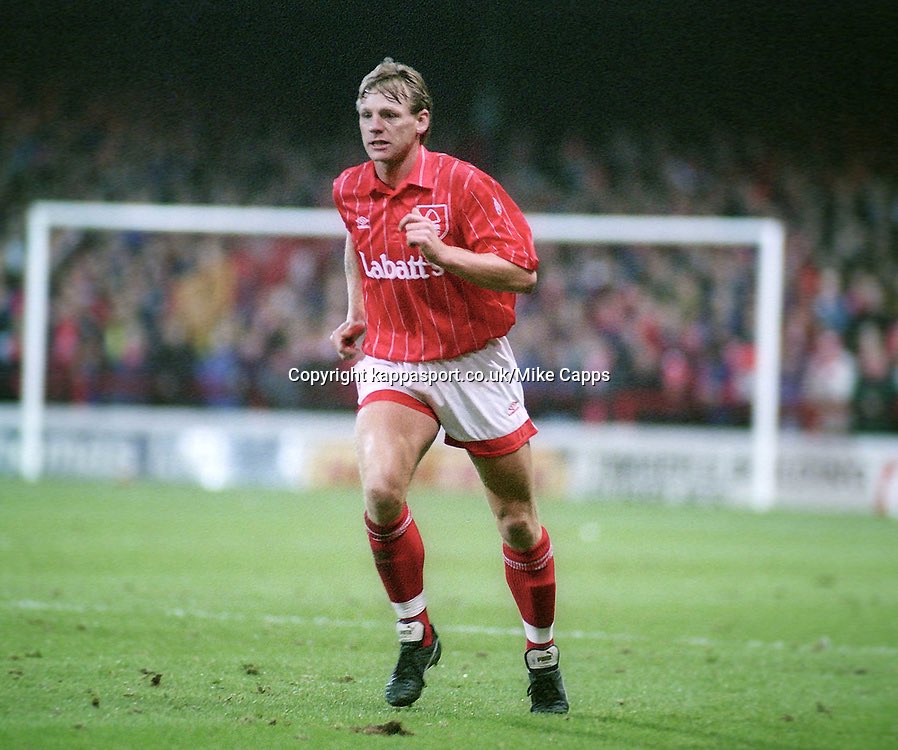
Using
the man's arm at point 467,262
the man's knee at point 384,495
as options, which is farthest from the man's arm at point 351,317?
the man's knee at point 384,495

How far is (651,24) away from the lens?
59.0 feet

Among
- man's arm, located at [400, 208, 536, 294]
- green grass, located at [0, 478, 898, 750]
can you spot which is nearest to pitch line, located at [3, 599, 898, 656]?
green grass, located at [0, 478, 898, 750]

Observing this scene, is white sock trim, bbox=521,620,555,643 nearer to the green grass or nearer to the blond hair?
the green grass

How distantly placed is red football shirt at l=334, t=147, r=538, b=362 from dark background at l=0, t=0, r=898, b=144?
18.0 feet

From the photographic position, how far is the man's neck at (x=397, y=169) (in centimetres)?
472

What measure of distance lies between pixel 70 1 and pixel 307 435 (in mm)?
5978

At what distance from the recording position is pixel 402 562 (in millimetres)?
4656

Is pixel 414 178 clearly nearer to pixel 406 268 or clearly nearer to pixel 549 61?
pixel 406 268

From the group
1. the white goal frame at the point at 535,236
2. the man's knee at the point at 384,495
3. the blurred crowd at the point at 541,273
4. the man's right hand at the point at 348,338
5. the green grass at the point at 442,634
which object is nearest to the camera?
the green grass at the point at 442,634

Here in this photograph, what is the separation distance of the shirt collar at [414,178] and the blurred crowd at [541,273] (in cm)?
1168

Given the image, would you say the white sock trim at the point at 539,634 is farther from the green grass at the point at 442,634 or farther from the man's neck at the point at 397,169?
the man's neck at the point at 397,169

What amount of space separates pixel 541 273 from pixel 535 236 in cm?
300

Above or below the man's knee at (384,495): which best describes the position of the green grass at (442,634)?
below

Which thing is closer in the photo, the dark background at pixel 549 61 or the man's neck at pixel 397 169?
the man's neck at pixel 397 169
